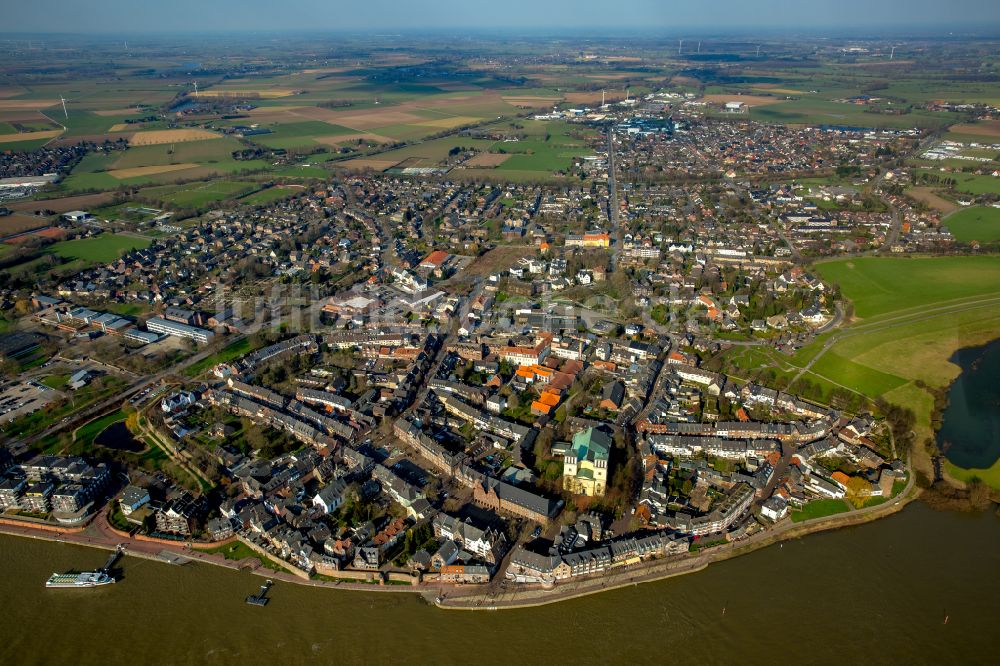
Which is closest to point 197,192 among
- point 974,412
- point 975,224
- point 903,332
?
point 903,332

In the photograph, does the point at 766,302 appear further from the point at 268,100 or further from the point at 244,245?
the point at 268,100

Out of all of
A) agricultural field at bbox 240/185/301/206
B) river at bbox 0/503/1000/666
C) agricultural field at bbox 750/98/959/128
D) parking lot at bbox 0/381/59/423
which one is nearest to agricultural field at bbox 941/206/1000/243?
river at bbox 0/503/1000/666

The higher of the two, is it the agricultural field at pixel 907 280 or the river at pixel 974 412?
the agricultural field at pixel 907 280

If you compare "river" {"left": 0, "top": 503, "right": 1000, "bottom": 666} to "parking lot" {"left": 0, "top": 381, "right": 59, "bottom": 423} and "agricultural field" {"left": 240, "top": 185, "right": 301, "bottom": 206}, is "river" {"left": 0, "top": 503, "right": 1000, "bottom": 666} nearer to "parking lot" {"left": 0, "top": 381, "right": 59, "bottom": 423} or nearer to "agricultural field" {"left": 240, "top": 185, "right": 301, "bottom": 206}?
"parking lot" {"left": 0, "top": 381, "right": 59, "bottom": 423}

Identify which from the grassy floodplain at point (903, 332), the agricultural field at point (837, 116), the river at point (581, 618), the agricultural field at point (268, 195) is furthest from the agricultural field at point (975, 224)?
the agricultural field at point (268, 195)

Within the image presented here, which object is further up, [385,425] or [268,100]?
[268,100]

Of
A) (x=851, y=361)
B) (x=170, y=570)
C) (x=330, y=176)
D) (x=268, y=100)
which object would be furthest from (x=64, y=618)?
(x=268, y=100)

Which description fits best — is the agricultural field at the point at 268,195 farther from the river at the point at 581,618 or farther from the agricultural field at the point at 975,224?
the agricultural field at the point at 975,224
